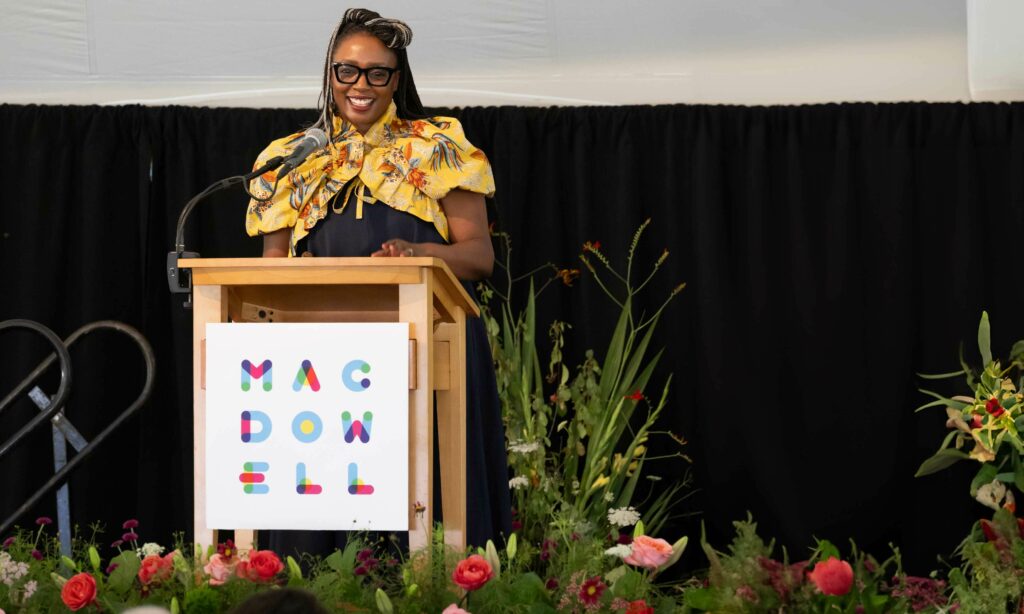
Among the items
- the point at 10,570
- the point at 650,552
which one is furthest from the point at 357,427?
the point at 10,570

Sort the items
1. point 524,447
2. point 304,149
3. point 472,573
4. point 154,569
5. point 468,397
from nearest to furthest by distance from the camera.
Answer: point 472,573 < point 154,569 < point 304,149 < point 468,397 < point 524,447

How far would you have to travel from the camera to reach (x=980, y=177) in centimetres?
423

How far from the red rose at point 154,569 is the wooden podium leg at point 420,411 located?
1.19ft

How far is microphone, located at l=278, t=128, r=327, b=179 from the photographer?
1.99 metres

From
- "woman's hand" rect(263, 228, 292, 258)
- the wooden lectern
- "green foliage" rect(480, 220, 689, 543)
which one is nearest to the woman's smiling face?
"woman's hand" rect(263, 228, 292, 258)

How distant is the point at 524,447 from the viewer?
11.5ft

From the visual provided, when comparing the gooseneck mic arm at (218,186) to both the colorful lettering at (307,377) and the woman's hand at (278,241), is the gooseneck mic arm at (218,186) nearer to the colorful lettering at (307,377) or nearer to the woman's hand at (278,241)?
the colorful lettering at (307,377)

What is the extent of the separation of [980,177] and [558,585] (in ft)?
9.75

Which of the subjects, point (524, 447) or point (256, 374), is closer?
point (256, 374)

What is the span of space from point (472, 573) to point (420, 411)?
0.29 m

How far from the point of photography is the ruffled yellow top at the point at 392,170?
89.4 inches

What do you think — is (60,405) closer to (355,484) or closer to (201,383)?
(201,383)

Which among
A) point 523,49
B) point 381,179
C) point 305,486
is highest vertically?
point 523,49

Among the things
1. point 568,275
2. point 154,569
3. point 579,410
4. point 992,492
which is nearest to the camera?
point 154,569
